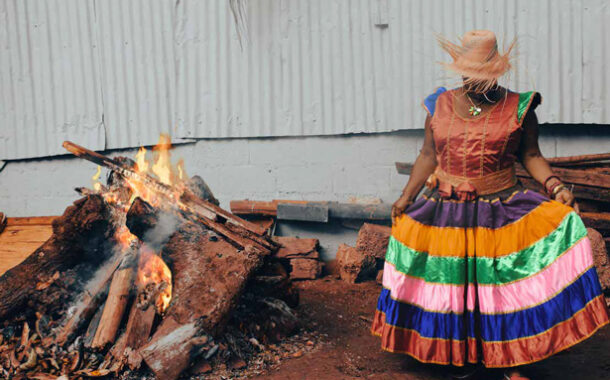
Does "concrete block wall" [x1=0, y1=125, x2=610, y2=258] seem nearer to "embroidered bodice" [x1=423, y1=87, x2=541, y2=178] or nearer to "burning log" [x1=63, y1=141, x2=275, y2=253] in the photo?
"burning log" [x1=63, y1=141, x2=275, y2=253]

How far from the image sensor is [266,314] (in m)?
4.44

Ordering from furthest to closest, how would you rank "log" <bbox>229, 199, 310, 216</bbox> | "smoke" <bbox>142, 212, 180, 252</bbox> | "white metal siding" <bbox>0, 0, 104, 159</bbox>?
"white metal siding" <bbox>0, 0, 104, 159</bbox> → "log" <bbox>229, 199, 310, 216</bbox> → "smoke" <bbox>142, 212, 180, 252</bbox>

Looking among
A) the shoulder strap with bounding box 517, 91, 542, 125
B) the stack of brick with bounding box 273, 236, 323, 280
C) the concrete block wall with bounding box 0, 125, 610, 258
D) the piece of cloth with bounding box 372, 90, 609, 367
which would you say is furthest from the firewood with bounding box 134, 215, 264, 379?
the concrete block wall with bounding box 0, 125, 610, 258

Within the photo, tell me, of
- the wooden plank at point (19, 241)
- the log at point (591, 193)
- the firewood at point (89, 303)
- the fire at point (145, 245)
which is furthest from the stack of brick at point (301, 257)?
the wooden plank at point (19, 241)

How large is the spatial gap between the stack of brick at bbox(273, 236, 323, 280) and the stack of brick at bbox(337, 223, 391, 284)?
1.10ft

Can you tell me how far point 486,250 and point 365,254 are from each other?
2.61m

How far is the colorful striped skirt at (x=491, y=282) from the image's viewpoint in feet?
10.8

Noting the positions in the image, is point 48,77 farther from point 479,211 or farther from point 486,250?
point 486,250

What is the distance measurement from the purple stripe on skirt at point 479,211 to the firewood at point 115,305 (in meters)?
2.27

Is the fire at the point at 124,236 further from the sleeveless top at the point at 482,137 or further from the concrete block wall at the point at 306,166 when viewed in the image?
the sleeveless top at the point at 482,137

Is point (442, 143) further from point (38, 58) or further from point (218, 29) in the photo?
point (38, 58)

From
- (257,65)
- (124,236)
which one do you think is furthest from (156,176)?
(257,65)

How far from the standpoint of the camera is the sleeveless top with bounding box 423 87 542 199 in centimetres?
348

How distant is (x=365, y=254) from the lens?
6.00 m
